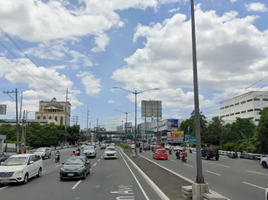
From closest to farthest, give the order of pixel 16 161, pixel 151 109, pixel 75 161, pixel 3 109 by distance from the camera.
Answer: pixel 16 161 → pixel 75 161 → pixel 3 109 → pixel 151 109

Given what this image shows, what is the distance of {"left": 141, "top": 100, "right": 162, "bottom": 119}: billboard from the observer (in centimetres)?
8050

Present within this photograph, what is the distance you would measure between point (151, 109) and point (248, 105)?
63.2 m

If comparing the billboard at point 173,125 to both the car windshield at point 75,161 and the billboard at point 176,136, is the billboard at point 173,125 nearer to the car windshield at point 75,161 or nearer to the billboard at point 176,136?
the billboard at point 176,136

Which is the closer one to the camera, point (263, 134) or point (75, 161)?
point (75, 161)

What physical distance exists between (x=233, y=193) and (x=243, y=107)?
416 ft

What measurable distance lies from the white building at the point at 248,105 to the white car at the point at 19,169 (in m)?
115

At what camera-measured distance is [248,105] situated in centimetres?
12612

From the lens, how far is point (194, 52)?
10766 mm

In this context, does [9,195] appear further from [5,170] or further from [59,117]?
[59,117]

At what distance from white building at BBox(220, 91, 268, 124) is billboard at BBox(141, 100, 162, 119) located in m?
55.6

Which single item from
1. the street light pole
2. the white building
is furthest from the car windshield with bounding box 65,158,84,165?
the white building

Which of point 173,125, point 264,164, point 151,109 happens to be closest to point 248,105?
point 173,125

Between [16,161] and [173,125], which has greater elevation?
[173,125]

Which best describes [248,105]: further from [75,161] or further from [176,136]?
[75,161]
